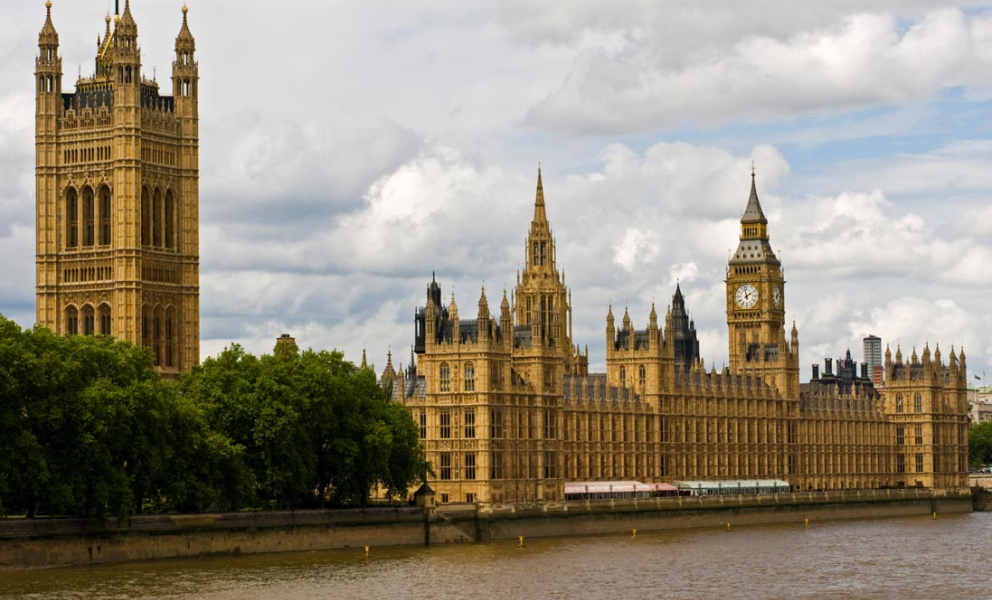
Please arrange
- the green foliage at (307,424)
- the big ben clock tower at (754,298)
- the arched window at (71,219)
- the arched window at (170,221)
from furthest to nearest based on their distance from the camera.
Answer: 1. the big ben clock tower at (754,298)
2. the arched window at (170,221)
3. the arched window at (71,219)
4. the green foliage at (307,424)

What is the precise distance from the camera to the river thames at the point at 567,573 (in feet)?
278

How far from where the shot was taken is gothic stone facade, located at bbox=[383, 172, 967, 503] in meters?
128

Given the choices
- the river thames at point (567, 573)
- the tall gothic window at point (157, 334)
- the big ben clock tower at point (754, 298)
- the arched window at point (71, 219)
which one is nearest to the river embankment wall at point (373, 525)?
the river thames at point (567, 573)

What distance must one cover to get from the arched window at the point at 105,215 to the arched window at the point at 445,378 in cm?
2918

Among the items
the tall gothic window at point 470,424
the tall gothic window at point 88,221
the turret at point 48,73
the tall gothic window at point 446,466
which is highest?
the turret at point 48,73

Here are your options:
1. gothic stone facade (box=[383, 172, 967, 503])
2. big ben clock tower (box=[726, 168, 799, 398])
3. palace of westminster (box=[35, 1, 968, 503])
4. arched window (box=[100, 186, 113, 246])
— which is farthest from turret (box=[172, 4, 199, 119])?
big ben clock tower (box=[726, 168, 799, 398])

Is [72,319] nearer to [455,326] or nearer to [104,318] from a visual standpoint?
[104,318]

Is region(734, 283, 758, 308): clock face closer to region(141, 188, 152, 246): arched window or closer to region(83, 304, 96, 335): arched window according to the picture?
region(141, 188, 152, 246): arched window

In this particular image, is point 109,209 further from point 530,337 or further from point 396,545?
point 396,545

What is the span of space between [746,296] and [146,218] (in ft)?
209

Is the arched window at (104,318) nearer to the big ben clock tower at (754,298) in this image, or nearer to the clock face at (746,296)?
the big ben clock tower at (754,298)

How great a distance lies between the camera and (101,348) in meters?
95.6

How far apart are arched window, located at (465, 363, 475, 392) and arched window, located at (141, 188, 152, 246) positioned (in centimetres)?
2870

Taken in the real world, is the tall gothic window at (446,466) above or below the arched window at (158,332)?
below
